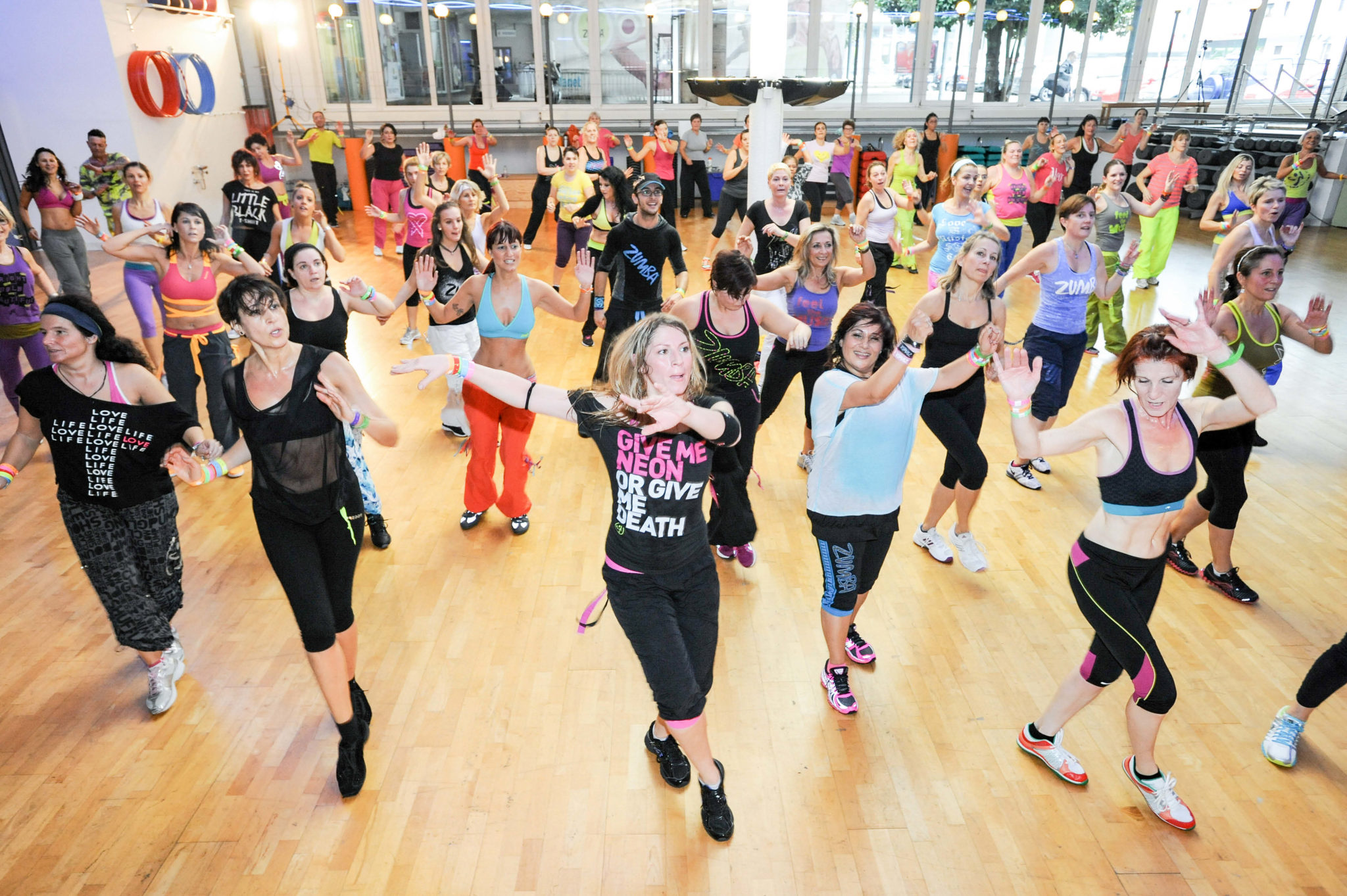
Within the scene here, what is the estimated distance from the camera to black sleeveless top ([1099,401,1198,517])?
2398mm

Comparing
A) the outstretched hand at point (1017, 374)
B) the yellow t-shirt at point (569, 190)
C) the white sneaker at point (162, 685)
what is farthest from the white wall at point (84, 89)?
the outstretched hand at point (1017, 374)

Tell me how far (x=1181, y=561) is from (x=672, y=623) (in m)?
2.95

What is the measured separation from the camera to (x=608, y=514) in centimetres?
455

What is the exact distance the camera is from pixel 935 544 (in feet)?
13.5

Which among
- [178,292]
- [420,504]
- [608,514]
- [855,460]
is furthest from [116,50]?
[855,460]

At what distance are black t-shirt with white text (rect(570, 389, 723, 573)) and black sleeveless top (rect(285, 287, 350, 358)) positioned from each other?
2.37 m

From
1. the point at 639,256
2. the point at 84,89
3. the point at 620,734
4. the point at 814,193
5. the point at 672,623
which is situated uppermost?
the point at 84,89

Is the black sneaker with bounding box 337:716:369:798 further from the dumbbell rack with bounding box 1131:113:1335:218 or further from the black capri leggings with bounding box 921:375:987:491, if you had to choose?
the dumbbell rack with bounding box 1131:113:1335:218

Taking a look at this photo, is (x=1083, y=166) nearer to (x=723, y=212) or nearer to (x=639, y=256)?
(x=723, y=212)

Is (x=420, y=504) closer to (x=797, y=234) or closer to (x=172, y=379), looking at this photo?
(x=172, y=379)

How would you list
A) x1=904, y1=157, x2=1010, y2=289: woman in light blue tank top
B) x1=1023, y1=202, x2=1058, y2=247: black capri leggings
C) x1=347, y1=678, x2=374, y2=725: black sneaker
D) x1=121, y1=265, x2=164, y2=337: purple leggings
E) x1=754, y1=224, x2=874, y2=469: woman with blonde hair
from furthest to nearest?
x1=1023, y1=202, x2=1058, y2=247: black capri leggings < x1=904, y1=157, x2=1010, y2=289: woman in light blue tank top < x1=121, y1=265, x2=164, y2=337: purple leggings < x1=754, y1=224, x2=874, y2=469: woman with blonde hair < x1=347, y1=678, x2=374, y2=725: black sneaker

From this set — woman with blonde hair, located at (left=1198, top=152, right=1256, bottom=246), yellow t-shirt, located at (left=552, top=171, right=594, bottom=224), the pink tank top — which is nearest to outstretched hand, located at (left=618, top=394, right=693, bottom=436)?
woman with blonde hair, located at (left=1198, top=152, right=1256, bottom=246)

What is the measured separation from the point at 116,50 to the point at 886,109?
1285 centimetres

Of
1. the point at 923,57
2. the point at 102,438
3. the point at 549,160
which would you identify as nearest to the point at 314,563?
the point at 102,438
